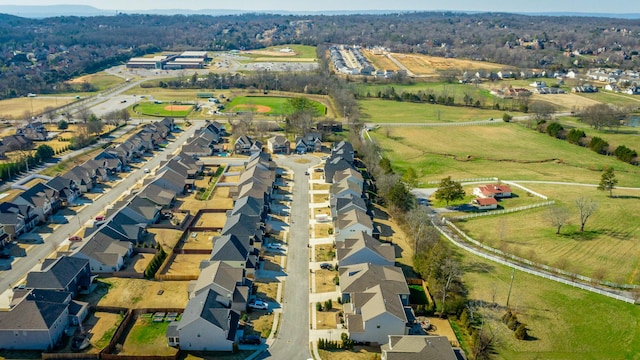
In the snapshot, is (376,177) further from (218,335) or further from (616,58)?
(616,58)

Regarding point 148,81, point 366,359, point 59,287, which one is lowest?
point 366,359

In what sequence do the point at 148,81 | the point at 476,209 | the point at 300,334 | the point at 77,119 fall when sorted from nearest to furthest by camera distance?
the point at 300,334, the point at 476,209, the point at 77,119, the point at 148,81

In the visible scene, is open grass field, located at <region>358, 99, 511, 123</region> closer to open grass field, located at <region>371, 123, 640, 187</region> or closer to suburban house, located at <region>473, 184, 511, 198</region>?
→ open grass field, located at <region>371, 123, 640, 187</region>

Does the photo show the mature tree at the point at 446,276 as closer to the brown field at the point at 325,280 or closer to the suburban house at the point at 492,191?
the brown field at the point at 325,280

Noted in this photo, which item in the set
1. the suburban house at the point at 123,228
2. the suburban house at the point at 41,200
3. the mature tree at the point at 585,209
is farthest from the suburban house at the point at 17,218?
the mature tree at the point at 585,209

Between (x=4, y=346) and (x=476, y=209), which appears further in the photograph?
(x=476, y=209)

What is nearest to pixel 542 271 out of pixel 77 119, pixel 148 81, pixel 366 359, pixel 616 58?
pixel 366 359
